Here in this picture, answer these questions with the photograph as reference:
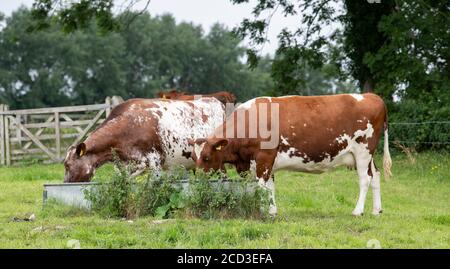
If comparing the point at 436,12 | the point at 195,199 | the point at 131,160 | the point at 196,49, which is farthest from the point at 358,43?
the point at 196,49

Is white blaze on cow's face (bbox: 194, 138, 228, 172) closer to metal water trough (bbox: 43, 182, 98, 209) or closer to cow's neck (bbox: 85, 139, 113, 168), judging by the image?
metal water trough (bbox: 43, 182, 98, 209)

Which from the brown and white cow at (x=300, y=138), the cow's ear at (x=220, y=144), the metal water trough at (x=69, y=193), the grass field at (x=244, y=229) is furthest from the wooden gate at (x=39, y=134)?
the cow's ear at (x=220, y=144)

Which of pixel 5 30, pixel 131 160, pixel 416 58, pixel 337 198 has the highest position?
pixel 5 30

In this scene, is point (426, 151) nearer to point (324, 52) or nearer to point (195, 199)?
point (324, 52)

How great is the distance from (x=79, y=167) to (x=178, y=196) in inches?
86.7

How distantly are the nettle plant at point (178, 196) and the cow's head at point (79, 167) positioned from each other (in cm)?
123

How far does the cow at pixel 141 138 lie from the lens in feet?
35.7

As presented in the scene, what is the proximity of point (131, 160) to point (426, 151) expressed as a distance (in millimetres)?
11154

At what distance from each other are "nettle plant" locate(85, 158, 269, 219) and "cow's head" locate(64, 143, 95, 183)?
1230 mm

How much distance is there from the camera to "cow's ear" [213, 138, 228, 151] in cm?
973

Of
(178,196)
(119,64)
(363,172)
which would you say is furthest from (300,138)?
(119,64)

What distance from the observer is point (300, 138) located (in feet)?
33.0

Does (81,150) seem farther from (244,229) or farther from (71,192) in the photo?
(244,229)
